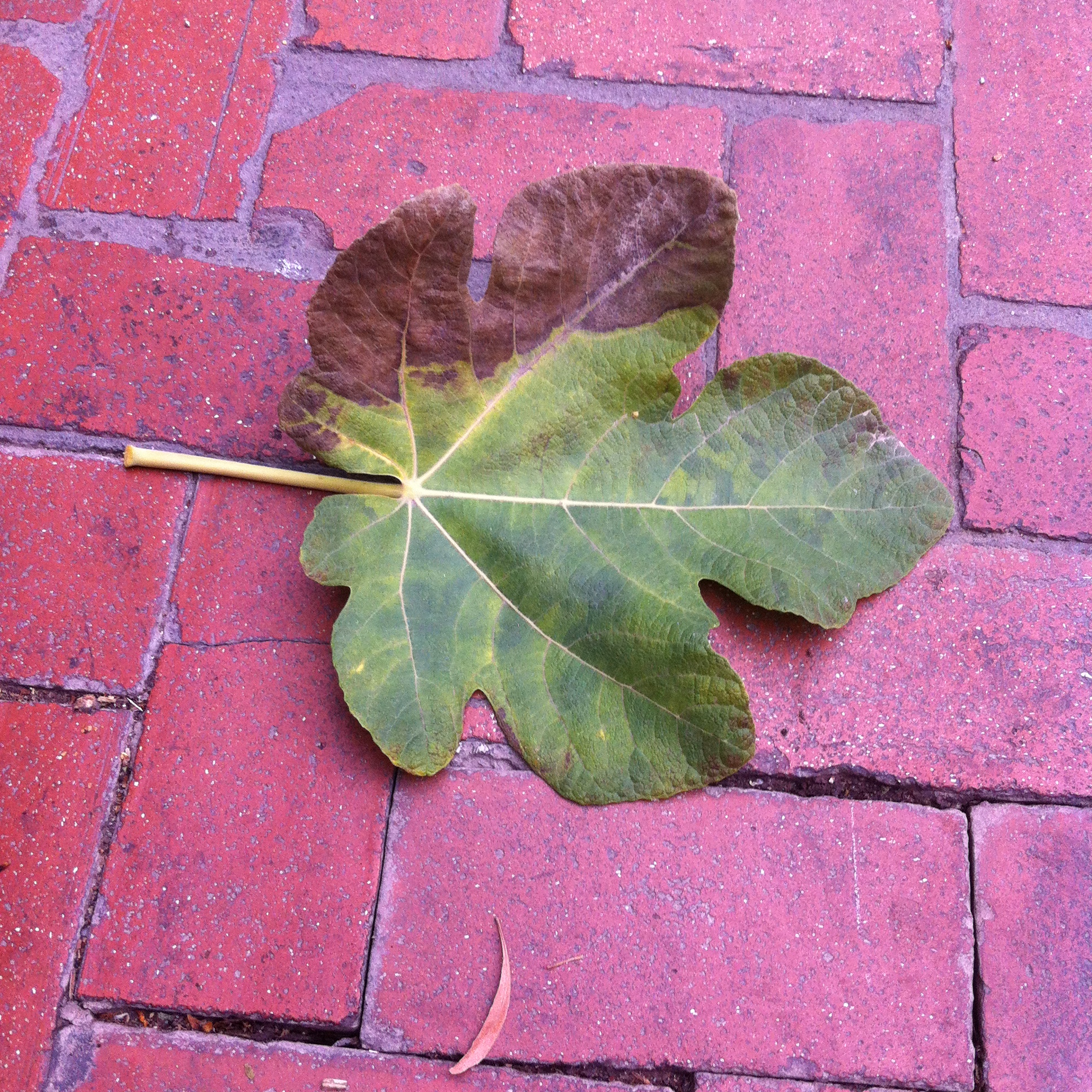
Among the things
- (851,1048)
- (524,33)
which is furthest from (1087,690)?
(524,33)

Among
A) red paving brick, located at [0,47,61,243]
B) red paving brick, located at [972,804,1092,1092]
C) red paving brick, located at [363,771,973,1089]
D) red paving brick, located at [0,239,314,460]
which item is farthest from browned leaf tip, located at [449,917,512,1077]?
red paving brick, located at [0,47,61,243]

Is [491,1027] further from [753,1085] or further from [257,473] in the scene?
→ [257,473]

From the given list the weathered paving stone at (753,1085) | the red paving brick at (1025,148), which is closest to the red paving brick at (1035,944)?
the weathered paving stone at (753,1085)

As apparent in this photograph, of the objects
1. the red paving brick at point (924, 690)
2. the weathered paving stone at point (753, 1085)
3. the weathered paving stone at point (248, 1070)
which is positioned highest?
the red paving brick at point (924, 690)

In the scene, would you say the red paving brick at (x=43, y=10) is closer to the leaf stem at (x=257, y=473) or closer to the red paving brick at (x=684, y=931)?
the leaf stem at (x=257, y=473)

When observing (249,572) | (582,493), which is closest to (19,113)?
(249,572)

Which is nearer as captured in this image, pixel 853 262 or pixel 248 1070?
pixel 248 1070
